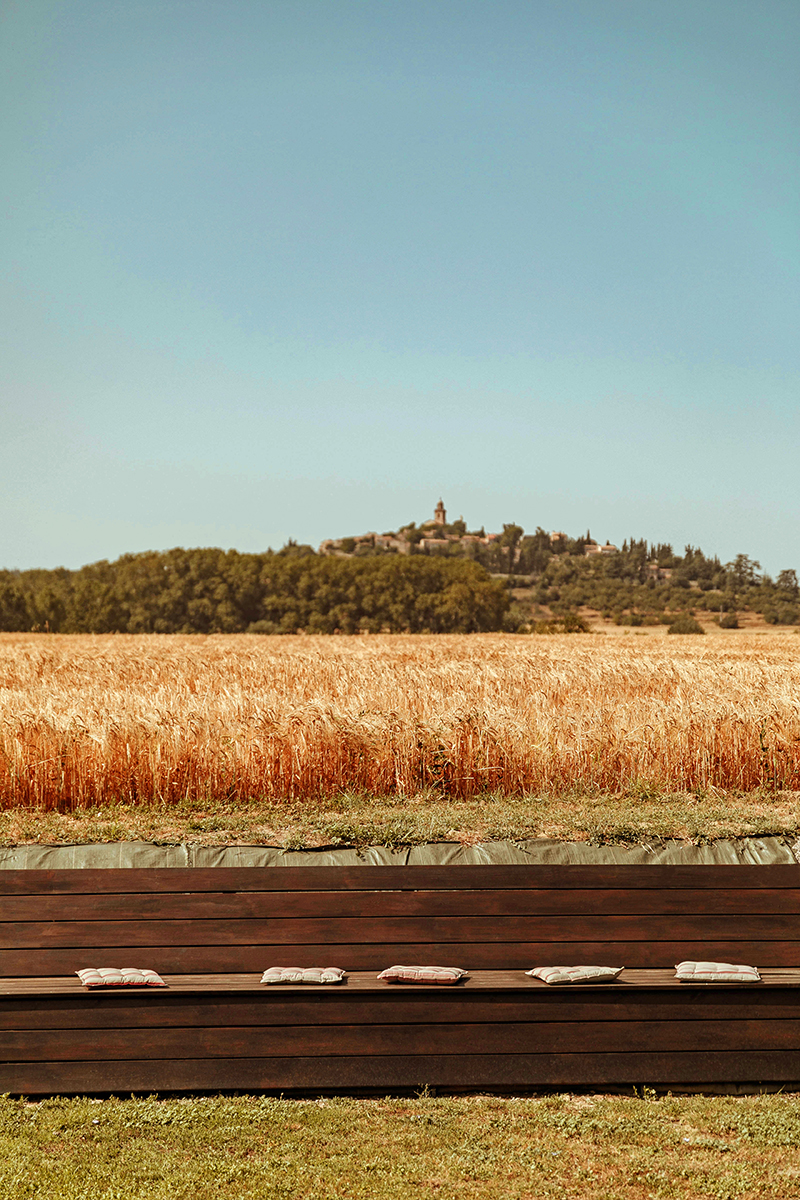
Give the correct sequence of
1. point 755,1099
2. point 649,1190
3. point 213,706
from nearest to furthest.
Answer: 1. point 649,1190
2. point 755,1099
3. point 213,706


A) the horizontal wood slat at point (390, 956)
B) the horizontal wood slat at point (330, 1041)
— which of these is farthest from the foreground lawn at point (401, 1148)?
the horizontal wood slat at point (390, 956)

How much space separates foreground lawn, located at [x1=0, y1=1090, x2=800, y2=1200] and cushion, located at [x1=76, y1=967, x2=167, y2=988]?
0.47 m

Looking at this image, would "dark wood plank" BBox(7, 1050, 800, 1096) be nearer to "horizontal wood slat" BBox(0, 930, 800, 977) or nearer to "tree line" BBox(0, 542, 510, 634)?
"horizontal wood slat" BBox(0, 930, 800, 977)

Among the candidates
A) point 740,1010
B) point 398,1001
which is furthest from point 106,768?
point 740,1010

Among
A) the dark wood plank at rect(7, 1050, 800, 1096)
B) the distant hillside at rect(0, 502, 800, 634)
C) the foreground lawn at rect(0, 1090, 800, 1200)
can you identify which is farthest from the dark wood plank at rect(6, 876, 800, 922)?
the distant hillside at rect(0, 502, 800, 634)

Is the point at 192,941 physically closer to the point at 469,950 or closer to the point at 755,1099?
the point at 469,950

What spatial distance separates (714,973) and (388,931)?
5.15 ft

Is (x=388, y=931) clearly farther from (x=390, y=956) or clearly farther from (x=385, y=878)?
(x=385, y=878)

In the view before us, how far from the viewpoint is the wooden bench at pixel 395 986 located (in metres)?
3.93

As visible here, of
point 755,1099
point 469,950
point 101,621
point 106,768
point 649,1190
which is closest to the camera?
point 649,1190

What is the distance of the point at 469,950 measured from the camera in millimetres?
4207

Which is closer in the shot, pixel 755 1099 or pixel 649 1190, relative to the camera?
pixel 649 1190

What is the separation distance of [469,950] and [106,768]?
4198mm

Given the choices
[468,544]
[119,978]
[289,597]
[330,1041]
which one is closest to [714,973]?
[330,1041]
